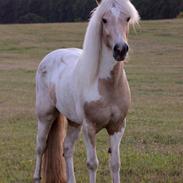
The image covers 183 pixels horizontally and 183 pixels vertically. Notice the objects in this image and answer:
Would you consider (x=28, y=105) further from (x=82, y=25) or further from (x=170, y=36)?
(x=82, y=25)

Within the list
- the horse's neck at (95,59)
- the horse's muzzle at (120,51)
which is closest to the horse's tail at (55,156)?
the horse's neck at (95,59)

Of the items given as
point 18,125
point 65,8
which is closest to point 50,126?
point 18,125

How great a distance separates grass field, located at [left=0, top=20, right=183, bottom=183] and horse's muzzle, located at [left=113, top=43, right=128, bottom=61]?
1898 millimetres

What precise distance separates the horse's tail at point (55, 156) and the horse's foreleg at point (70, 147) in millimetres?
73

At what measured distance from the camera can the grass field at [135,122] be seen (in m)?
6.87

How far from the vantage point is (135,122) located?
10922mm

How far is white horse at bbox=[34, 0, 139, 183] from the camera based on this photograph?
526 centimetres

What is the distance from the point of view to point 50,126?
21.7 ft

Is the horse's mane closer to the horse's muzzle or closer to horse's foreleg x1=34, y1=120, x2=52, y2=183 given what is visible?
the horse's muzzle

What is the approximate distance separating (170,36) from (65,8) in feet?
99.8

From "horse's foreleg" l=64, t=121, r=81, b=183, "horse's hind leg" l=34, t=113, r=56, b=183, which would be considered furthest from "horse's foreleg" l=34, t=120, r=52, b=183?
"horse's foreleg" l=64, t=121, r=81, b=183

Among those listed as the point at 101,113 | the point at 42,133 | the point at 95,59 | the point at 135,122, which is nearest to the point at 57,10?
the point at 135,122

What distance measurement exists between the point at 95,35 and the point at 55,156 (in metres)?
1.77

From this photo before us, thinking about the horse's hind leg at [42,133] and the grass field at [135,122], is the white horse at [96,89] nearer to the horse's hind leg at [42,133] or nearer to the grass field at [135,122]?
the horse's hind leg at [42,133]
